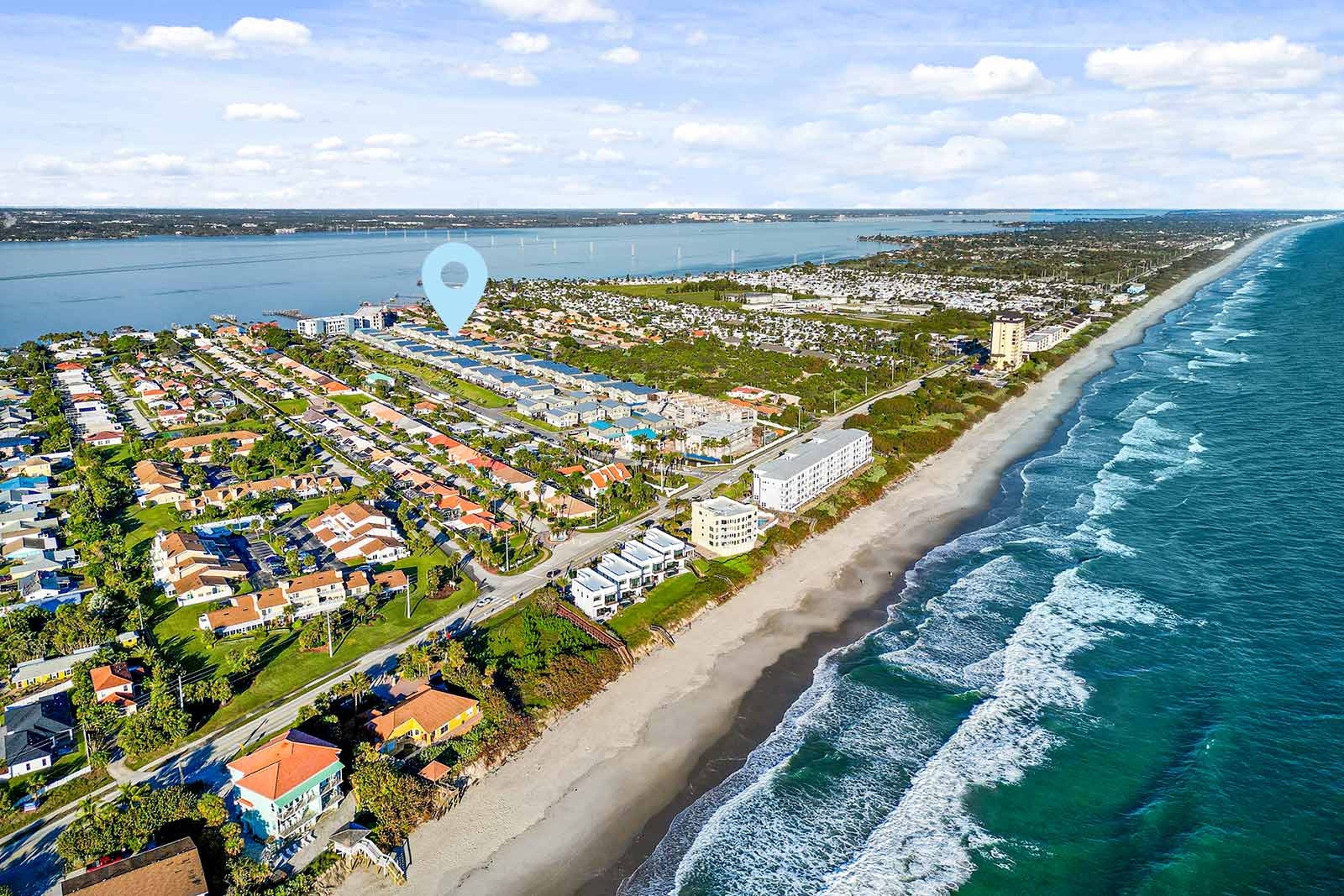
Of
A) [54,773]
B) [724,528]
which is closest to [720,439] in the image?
[724,528]

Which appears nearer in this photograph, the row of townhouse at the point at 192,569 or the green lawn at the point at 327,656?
the green lawn at the point at 327,656

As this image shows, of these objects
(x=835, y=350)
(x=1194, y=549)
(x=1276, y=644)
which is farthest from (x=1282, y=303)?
(x=1276, y=644)

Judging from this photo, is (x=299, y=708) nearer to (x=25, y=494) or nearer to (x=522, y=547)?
(x=522, y=547)

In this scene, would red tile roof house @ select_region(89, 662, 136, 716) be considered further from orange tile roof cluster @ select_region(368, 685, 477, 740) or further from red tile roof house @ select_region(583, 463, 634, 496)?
red tile roof house @ select_region(583, 463, 634, 496)

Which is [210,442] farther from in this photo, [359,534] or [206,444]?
[359,534]

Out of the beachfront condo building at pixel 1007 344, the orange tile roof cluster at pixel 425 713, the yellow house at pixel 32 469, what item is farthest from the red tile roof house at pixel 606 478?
the beachfront condo building at pixel 1007 344

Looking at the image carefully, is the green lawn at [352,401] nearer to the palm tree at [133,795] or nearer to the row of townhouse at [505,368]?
the row of townhouse at [505,368]

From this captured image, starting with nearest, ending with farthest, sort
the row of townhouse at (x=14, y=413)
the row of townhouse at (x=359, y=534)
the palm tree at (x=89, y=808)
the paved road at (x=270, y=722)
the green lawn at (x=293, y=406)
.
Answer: the paved road at (x=270, y=722) → the palm tree at (x=89, y=808) → the row of townhouse at (x=359, y=534) → the row of townhouse at (x=14, y=413) → the green lawn at (x=293, y=406)
